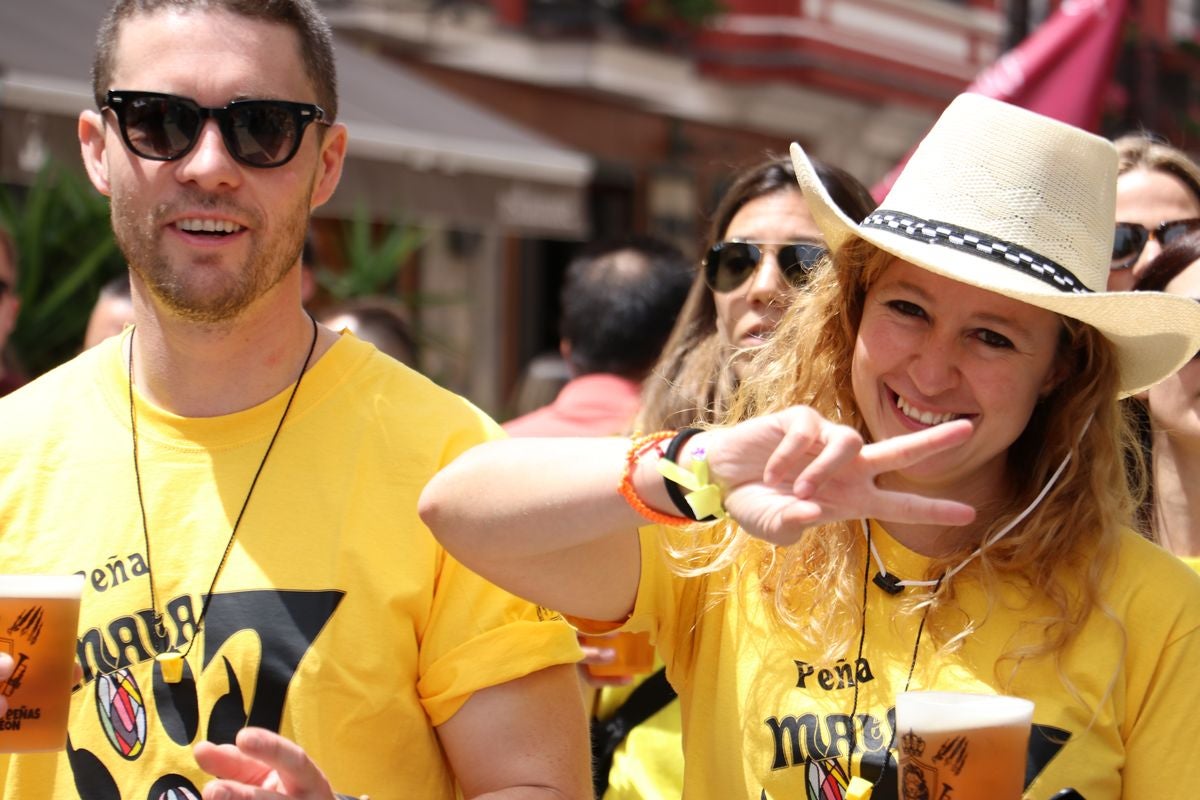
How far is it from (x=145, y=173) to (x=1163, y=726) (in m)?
1.79

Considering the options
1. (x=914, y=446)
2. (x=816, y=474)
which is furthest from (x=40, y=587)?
(x=914, y=446)

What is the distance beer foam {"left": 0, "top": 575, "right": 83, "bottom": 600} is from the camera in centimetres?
221

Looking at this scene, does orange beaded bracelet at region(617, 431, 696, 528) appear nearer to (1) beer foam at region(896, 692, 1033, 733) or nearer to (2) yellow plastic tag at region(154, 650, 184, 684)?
(1) beer foam at region(896, 692, 1033, 733)

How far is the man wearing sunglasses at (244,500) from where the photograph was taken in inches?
93.3

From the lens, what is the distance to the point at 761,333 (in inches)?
150

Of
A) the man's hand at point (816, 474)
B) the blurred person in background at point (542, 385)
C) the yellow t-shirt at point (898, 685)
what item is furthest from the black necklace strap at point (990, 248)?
the blurred person in background at point (542, 385)

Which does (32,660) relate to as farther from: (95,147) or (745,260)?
(745,260)

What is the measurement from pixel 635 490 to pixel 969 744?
54 cm

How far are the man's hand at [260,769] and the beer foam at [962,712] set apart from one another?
785mm

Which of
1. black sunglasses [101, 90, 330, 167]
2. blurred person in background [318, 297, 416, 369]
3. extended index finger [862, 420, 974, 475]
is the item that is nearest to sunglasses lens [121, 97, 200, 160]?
black sunglasses [101, 90, 330, 167]

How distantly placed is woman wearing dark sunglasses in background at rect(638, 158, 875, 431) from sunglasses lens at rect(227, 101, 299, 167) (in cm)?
139

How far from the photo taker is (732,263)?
390 cm

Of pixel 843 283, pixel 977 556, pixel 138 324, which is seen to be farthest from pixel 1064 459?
pixel 138 324

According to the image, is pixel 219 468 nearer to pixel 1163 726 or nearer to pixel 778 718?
pixel 778 718
